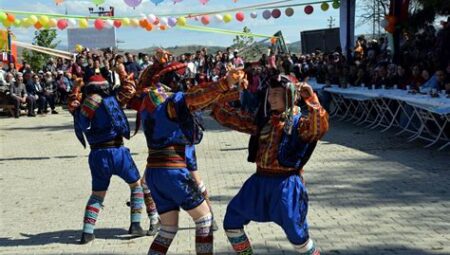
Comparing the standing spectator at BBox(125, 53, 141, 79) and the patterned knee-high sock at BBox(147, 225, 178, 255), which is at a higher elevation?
the standing spectator at BBox(125, 53, 141, 79)

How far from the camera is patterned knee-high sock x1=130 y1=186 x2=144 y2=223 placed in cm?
612

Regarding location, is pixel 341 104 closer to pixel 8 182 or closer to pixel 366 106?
pixel 366 106

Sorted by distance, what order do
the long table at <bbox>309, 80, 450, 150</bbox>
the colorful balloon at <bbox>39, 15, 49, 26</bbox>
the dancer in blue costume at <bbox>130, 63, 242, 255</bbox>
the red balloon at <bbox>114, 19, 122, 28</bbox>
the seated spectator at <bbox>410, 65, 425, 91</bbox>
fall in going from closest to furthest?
the dancer in blue costume at <bbox>130, 63, 242, 255</bbox> < the long table at <bbox>309, 80, 450, 150</bbox> < the seated spectator at <bbox>410, 65, 425, 91</bbox> < the colorful balloon at <bbox>39, 15, 49, 26</bbox> < the red balloon at <bbox>114, 19, 122, 28</bbox>

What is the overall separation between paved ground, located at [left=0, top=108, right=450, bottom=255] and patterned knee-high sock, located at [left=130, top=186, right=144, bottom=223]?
0.23 metres

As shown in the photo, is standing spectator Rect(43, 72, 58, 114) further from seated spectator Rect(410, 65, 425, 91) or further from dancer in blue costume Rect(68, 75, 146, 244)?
dancer in blue costume Rect(68, 75, 146, 244)

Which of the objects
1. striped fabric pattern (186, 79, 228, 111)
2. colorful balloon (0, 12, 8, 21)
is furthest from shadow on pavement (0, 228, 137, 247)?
colorful balloon (0, 12, 8, 21)

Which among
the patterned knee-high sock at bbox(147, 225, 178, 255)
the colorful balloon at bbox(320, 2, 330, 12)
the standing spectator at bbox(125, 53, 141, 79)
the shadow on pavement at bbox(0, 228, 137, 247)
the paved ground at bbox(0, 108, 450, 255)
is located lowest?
the shadow on pavement at bbox(0, 228, 137, 247)

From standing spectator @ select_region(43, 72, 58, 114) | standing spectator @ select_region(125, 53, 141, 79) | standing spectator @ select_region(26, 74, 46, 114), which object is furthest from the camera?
standing spectator @ select_region(43, 72, 58, 114)

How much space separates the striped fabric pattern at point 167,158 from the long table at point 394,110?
22.8ft

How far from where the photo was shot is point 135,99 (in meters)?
5.11

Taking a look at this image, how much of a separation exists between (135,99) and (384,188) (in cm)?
415

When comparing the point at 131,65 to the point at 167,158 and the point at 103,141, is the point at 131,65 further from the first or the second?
the point at 167,158

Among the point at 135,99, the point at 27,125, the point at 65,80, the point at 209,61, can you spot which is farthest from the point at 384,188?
the point at 65,80

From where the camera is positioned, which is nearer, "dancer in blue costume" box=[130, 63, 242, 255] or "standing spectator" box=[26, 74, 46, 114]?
"dancer in blue costume" box=[130, 63, 242, 255]
